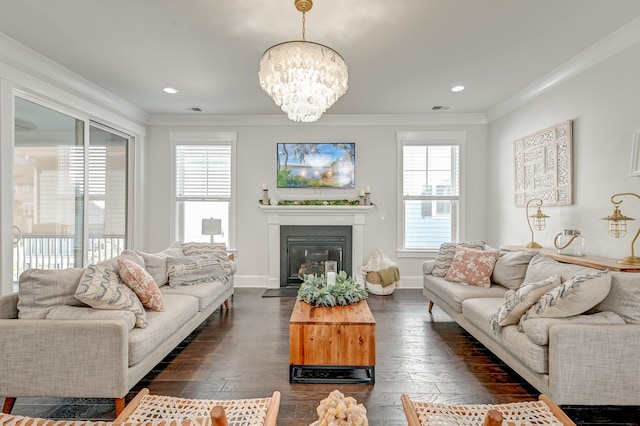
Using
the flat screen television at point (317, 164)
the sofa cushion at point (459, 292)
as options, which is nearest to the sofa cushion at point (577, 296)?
the sofa cushion at point (459, 292)

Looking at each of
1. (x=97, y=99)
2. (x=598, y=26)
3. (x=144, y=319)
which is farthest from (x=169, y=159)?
(x=598, y=26)

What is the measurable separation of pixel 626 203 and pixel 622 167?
0.32 meters

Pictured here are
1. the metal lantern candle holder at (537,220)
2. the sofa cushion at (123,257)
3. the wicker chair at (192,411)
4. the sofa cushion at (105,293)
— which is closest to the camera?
the wicker chair at (192,411)

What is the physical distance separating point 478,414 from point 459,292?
1.84m

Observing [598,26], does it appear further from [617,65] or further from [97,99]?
[97,99]

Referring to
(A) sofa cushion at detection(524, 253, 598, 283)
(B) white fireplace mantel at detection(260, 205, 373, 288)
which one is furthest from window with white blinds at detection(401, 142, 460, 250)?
(A) sofa cushion at detection(524, 253, 598, 283)

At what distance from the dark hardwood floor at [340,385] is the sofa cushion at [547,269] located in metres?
0.80

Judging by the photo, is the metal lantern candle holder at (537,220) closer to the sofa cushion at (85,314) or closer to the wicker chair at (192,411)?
the wicker chair at (192,411)

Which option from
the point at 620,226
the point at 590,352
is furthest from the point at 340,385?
the point at 620,226

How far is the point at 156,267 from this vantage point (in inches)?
134

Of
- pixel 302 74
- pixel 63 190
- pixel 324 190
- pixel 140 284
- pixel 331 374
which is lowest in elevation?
pixel 331 374

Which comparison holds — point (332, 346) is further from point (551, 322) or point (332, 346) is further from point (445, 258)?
point (445, 258)

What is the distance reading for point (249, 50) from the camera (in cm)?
310

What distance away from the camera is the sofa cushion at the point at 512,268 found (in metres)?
3.20
